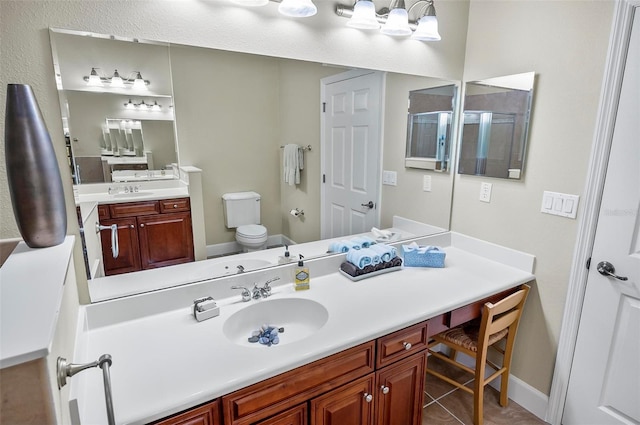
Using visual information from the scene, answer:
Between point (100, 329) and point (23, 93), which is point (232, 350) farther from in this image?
point (23, 93)

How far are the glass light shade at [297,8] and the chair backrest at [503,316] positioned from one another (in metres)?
1.59

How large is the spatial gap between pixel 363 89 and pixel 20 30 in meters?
1.45

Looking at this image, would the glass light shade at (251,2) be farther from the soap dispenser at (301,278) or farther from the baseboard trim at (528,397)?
the baseboard trim at (528,397)

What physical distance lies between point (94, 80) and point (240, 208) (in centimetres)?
75

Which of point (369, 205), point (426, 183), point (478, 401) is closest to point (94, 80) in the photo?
point (369, 205)

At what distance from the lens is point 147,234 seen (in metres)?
1.44

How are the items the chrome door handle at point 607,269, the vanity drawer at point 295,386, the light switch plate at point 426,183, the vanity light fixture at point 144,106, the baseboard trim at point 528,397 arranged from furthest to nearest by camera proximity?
1. the light switch plate at point 426,183
2. the baseboard trim at point 528,397
3. the chrome door handle at point 607,269
4. the vanity light fixture at point 144,106
5. the vanity drawer at point 295,386

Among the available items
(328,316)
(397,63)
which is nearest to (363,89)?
(397,63)

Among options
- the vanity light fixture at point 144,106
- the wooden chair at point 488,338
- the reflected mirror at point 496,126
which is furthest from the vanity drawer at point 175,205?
the reflected mirror at point 496,126

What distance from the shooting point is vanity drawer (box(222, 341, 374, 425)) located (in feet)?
3.50

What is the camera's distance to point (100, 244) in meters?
1.33

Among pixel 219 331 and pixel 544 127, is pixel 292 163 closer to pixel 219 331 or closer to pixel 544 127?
pixel 219 331

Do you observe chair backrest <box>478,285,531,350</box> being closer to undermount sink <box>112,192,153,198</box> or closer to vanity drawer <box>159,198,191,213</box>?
vanity drawer <box>159,198,191,213</box>

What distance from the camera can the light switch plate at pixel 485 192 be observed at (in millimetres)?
2082
